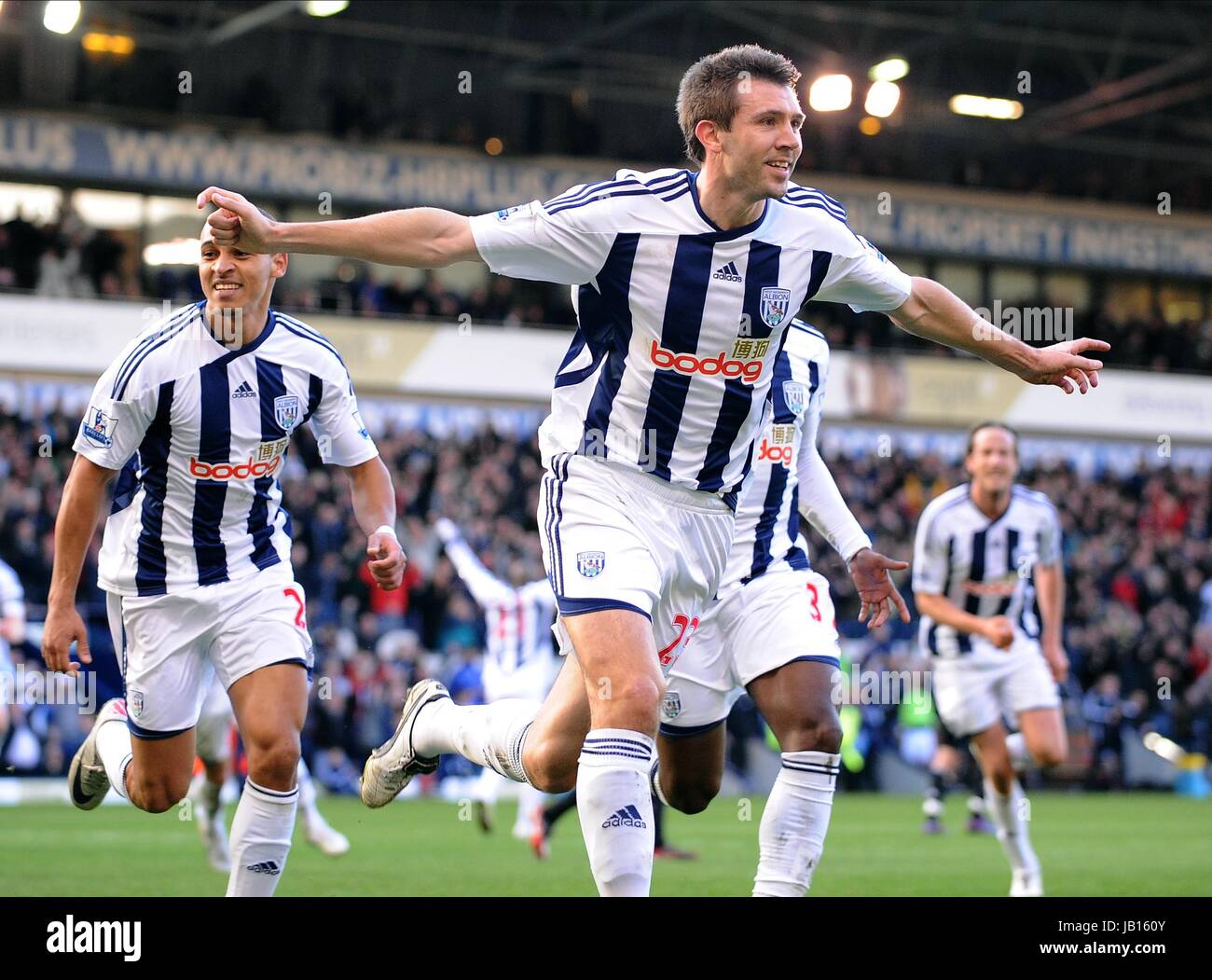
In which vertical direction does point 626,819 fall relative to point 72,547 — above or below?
below

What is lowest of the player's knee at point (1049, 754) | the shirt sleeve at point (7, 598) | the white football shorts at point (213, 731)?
the player's knee at point (1049, 754)

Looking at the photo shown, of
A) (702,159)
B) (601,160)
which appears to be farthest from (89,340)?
(702,159)

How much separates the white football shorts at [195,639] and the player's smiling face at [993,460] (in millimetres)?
4821

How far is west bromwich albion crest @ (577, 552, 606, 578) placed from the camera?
4.89 m

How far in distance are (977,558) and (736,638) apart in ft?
13.4

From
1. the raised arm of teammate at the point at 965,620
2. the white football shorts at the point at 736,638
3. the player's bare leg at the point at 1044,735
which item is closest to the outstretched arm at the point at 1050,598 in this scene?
the raised arm of teammate at the point at 965,620

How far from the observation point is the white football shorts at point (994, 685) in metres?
9.52

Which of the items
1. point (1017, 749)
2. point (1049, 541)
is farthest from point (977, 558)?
point (1017, 749)

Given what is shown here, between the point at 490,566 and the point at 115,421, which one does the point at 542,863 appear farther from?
the point at 490,566

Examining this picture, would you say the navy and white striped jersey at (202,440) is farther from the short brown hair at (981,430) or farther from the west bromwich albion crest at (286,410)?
the short brown hair at (981,430)

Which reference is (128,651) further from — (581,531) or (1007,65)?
(1007,65)

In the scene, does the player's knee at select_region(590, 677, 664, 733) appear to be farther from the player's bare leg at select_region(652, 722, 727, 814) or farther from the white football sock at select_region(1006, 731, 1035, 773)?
the white football sock at select_region(1006, 731, 1035, 773)

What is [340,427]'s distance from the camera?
643 cm
